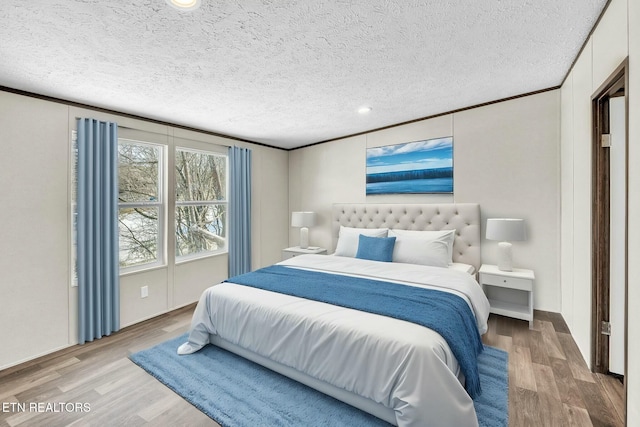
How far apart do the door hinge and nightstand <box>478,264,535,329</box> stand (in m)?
0.80

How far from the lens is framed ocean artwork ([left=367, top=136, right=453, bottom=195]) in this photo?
147 inches

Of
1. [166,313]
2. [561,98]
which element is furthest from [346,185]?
[166,313]

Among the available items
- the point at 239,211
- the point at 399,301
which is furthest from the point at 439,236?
the point at 239,211

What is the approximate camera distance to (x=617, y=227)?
2059 millimetres

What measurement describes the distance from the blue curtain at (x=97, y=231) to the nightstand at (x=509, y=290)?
12.9 ft

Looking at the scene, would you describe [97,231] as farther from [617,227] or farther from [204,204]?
[617,227]

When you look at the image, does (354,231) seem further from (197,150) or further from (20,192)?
(20,192)

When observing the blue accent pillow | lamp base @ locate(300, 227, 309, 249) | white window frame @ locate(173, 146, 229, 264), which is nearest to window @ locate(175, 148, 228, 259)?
white window frame @ locate(173, 146, 229, 264)

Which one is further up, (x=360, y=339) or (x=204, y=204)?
(x=204, y=204)

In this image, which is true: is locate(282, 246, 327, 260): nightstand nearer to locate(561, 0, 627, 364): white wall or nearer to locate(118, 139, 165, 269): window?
locate(118, 139, 165, 269): window

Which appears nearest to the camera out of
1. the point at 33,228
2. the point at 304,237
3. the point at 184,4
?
the point at 184,4

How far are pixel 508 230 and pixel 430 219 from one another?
2.94ft

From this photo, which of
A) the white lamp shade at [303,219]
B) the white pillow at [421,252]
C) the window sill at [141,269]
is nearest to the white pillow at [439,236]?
the white pillow at [421,252]

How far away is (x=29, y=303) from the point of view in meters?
2.62
